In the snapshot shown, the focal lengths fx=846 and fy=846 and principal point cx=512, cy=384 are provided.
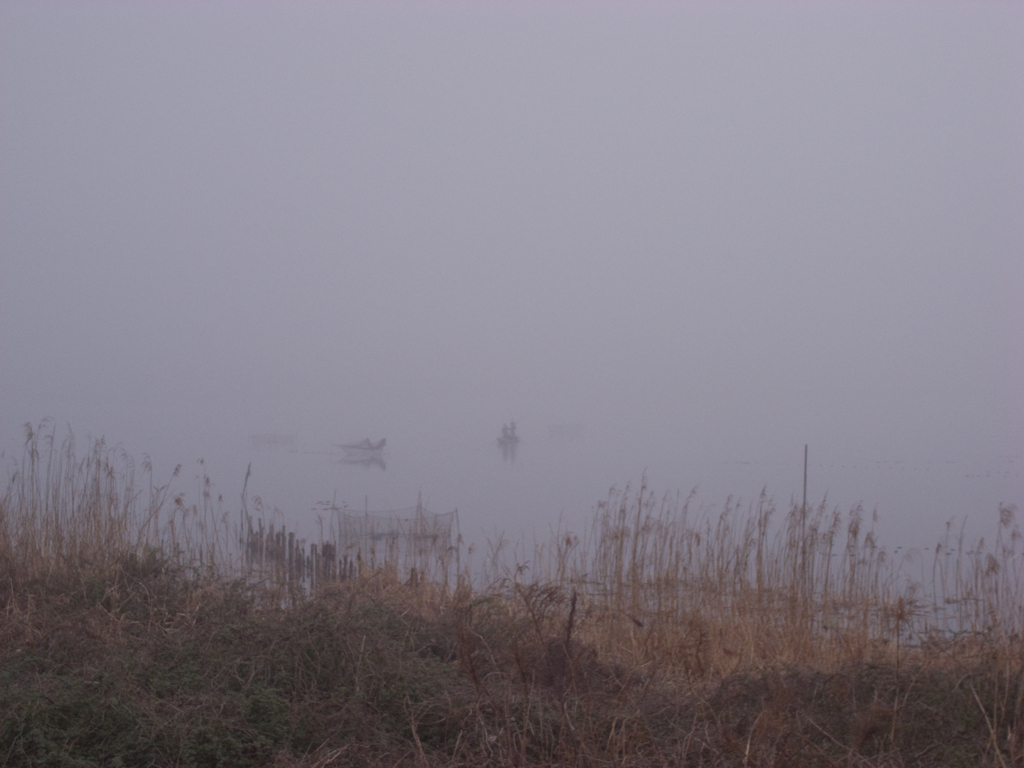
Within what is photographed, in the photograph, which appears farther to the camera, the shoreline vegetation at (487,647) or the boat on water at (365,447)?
the boat on water at (365,447)

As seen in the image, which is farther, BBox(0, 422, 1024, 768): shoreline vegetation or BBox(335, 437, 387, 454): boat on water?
BBox(335, 437, 387, 454): boat on water

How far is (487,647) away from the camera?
3.70m

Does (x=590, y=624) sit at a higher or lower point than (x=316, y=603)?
lower

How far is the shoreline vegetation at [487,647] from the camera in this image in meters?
3.01

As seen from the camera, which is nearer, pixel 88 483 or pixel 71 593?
pixel 71 593

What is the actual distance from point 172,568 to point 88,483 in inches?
77.7

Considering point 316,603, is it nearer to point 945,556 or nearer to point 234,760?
point 234,760

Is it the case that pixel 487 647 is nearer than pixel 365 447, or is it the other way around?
pixel 487 647

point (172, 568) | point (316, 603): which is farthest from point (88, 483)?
point (316, 603)

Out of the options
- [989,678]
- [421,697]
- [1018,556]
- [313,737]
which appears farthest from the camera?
[1018,556]

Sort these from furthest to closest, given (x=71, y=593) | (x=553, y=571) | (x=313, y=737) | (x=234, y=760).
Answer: (x=553, y=571)
(x=71, y=593)
(x=313, y=737)
(x=234, y=760)

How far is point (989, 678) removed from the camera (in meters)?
3.84

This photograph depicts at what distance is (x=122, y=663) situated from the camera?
3.44 meters

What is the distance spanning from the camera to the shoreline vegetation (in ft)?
9.87
